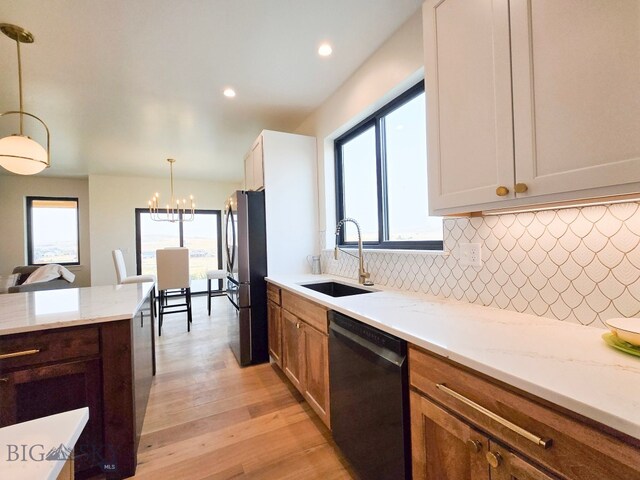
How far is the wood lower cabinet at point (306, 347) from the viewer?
166cm

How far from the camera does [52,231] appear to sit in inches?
229

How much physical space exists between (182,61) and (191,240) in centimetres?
496

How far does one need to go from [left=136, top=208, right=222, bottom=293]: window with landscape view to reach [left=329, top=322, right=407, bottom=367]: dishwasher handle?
5.45m

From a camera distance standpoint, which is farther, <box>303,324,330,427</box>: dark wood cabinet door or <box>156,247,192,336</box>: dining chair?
<box>156,247,192,336</box>: dining chair

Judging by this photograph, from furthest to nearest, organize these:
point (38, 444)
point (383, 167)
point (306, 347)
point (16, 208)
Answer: point (16, 208)
point (383, 167)
point (306, 347)
point (38, 444)

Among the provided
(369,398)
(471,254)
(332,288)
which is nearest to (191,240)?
(332,288)

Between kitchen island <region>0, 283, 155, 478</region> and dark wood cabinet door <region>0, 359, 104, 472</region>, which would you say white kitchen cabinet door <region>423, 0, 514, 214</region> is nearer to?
kitchen island <region>0, 283, 155, 478</region>

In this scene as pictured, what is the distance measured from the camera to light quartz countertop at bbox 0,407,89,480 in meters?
0.46

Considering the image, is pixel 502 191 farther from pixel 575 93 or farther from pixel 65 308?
pixel 65 308

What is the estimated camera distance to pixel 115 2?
1.65m

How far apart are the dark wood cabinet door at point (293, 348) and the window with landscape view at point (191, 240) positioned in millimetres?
4525

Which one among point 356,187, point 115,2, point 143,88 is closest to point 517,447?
point 356,187

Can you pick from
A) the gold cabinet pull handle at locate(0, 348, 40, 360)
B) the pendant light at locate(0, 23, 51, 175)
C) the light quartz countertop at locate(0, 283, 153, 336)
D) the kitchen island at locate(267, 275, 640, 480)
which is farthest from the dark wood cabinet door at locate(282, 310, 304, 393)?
the pendant light at locate(0, 23, 51, 175)

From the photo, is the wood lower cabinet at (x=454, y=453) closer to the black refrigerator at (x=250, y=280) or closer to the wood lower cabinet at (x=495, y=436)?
the wood lower cabinet at (x=495, y=436)
